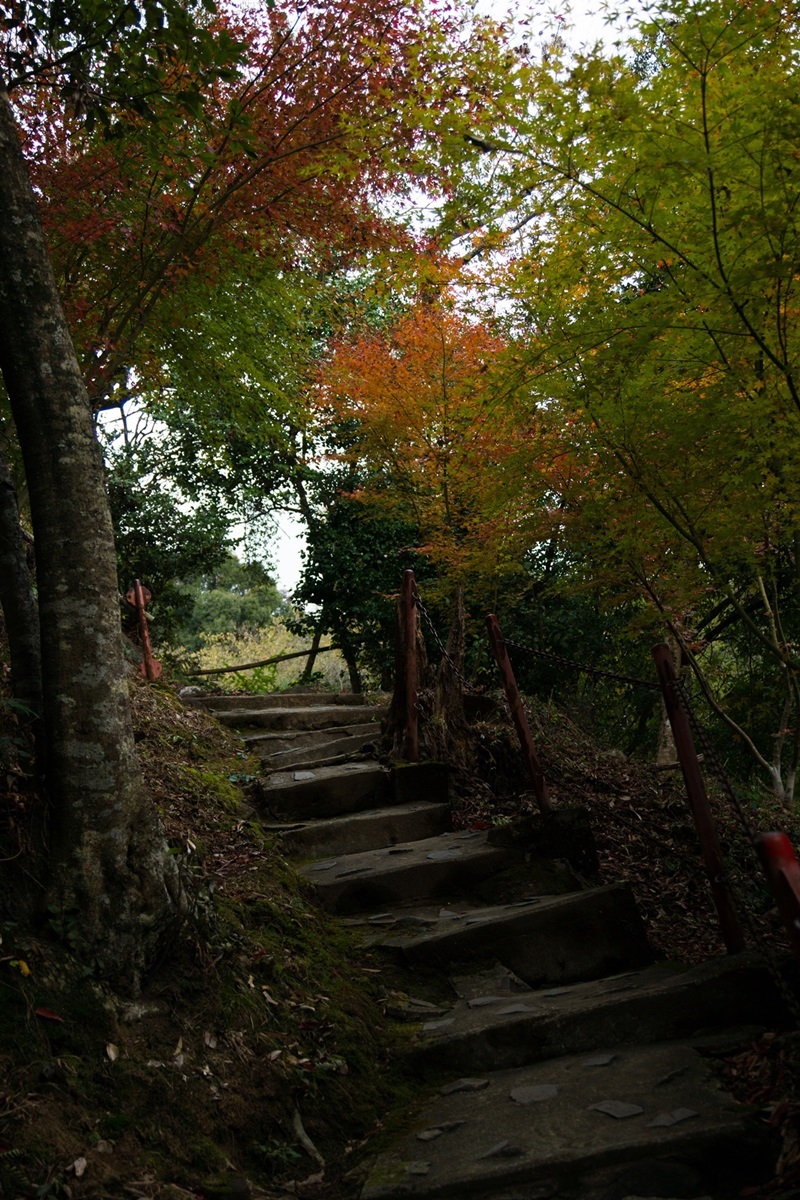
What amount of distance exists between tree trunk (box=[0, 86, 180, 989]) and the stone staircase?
1.23 metres

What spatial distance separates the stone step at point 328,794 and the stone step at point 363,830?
0.17 meters

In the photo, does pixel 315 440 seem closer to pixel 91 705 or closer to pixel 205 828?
pixel 205 828

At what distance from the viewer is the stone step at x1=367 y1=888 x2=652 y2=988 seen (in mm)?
3982

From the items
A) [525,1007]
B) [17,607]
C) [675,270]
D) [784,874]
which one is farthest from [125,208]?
[784,874]

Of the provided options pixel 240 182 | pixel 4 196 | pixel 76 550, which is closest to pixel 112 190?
pixel 240 182

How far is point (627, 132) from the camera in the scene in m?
3.31

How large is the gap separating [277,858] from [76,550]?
2.44 m

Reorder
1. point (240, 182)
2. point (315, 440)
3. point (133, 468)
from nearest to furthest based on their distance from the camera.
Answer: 1. point (240, 182)
2. point (133, 468)
3. point (315, 440)

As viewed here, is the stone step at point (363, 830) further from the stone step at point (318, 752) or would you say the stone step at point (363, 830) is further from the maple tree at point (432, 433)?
the maple tree at point (432, 433)

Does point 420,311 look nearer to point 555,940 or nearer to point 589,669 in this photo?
point 589,669

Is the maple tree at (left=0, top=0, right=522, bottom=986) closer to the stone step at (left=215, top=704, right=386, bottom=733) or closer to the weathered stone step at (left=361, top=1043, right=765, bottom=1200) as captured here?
the weathered stone step at (left=361, top=1043, right=765, bottom=1200)

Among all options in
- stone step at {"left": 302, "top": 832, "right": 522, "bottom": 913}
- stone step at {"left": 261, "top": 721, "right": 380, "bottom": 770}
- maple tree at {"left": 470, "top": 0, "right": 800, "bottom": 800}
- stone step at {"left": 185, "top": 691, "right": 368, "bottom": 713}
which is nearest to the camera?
maple tree at {"left": 470, "top": 0, "right": 800, "bottom": 800}

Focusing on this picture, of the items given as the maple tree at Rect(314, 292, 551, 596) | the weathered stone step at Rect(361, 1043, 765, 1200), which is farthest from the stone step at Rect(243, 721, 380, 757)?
the weathered stone step at Rect(361, 1043, 765, 1200)

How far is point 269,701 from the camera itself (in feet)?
29.5
